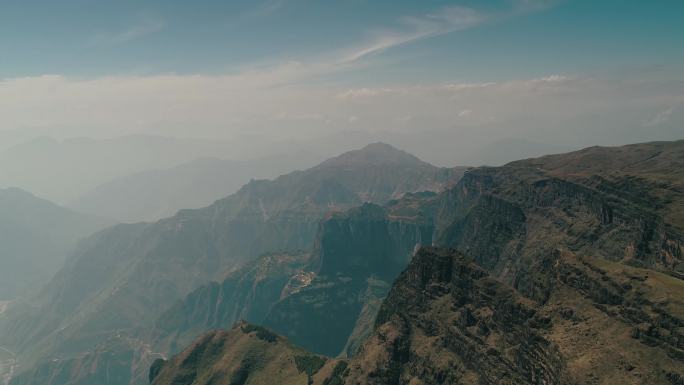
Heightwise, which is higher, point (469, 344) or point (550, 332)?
point (550, 332)

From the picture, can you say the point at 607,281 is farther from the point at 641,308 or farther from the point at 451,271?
the point at 451,271

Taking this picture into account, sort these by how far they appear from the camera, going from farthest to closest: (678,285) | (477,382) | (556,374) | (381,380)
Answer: (381,380) < (477,382) < (678,285) < (556,374)

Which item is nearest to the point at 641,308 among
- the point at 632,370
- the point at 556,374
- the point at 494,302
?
the point at 632,370

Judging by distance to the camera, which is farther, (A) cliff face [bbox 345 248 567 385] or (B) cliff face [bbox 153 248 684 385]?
(A) cliff face [bbox 345 248 567 385]

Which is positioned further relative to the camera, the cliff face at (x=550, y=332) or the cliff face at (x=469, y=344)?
the cliff face at (x=469, y=344)

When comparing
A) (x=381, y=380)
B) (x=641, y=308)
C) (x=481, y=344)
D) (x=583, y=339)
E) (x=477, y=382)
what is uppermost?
(x=641, y=308)

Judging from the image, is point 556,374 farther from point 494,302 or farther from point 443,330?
point 443,330

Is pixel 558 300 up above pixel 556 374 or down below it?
above

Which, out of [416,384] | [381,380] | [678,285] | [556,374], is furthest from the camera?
[381,380]

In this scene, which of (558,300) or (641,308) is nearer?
(641,308)

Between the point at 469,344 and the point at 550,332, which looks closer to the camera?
the point at 550,332
